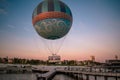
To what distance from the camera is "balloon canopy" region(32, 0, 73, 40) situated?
25.8m

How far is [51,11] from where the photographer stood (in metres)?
25.8

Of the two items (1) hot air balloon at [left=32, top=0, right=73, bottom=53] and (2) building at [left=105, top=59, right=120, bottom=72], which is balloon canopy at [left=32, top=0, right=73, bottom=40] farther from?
(2) building at [left=105, top=59, right=120, bottom=72]

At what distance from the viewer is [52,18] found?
25.8 metres

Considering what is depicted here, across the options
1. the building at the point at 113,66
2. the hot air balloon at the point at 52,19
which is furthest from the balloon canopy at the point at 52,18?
the building at the point at 113,66

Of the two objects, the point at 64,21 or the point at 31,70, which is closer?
the point at 64,21

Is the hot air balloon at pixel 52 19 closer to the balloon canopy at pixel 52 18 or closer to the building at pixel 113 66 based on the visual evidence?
the balloon canopy at pixel 52 18

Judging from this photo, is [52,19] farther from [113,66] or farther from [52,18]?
[113,66]

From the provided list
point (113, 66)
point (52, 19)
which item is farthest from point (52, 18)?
point (113, 66)

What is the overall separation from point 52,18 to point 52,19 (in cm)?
16

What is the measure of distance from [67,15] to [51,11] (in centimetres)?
272

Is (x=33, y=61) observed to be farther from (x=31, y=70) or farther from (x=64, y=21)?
(x=64, y=21)

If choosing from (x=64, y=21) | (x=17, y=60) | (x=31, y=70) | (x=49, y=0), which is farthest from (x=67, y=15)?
(x=17, y=60)

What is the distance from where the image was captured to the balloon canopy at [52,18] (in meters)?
25.8

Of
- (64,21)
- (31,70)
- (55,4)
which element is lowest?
(31,70)
